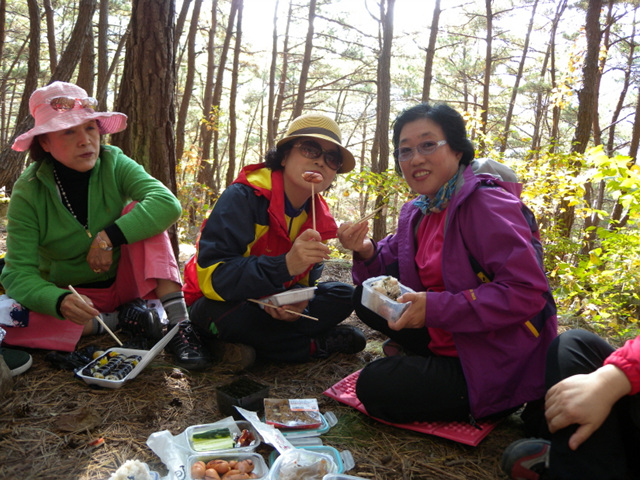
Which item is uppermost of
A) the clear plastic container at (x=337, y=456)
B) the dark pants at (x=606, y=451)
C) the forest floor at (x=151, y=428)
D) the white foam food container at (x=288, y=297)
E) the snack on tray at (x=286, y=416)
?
the white foam food container at (x=288, y=297)

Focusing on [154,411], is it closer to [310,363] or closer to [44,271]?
A: [310,363]

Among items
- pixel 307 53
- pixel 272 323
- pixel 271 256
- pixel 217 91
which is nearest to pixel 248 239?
pixel 271 256

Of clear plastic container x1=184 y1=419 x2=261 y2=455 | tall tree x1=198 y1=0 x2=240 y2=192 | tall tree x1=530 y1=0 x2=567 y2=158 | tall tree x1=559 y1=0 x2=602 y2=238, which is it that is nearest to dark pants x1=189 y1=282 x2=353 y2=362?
clear plastic container x1=184 y1=419 x2=261 y2=455

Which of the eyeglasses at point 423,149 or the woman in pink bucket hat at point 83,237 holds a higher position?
the eyeglasses at point 423,149

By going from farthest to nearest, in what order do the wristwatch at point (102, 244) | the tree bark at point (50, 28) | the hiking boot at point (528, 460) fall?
1. the tree bark at point (50, 28)
2. the wristwatch at point (102, 244)
3. the hiking boot at point (528, 460)

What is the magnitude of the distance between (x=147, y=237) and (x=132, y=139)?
4.03 ft

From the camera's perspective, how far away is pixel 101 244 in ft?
7.74

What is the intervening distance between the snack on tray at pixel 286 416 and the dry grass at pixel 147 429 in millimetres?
82

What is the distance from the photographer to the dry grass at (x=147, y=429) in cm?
157

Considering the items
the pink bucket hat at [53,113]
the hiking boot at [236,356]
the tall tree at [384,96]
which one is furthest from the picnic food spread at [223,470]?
the tall tree at [384,96]

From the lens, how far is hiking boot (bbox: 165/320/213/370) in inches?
90.4

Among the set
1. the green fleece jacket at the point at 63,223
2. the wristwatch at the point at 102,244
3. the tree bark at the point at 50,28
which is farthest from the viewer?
the tree bark at the point at 50,28

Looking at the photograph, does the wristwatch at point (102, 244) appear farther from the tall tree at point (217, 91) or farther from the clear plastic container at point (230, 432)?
the tall tree at point (217, 91)

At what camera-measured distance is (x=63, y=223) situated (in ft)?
8.04
